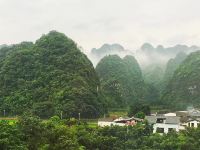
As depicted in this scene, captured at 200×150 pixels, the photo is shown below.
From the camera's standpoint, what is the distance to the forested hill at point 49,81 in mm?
37697

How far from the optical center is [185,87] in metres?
65.4

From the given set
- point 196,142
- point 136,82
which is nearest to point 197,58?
point 136,82

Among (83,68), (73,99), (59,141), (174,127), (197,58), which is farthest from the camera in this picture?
(197,58)

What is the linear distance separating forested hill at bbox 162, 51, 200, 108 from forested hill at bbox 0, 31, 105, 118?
2086 cm

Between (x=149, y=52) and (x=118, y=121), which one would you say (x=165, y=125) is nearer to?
(x=118, y=121)

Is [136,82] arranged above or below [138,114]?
above

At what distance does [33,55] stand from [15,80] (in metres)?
4.58

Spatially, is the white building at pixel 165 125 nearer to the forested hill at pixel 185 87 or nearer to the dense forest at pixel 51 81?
the dense forest at pixel 51 81

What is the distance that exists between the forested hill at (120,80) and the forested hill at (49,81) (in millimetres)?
17962

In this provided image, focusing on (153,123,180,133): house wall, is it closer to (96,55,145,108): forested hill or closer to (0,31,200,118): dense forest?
(0,31,200,118): dense forest

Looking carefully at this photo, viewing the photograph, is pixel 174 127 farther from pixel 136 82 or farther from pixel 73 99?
pixel 136 82

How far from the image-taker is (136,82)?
262ft

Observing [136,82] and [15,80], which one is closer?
[15,80]

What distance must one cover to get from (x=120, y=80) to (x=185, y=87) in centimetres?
1318
